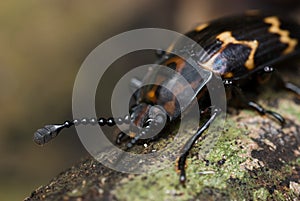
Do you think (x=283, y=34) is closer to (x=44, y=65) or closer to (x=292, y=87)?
(x=292, y=87)

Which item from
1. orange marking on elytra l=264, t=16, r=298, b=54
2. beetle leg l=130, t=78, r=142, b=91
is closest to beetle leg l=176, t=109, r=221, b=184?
beetle leg l=130, t=78, r=142, b=91

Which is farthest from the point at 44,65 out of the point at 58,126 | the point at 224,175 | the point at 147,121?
the point at 224,175

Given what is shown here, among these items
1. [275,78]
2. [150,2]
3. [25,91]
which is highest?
[150,2]

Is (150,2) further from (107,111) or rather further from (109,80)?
(107,111)

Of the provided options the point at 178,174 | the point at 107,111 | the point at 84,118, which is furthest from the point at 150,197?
the point at 107,111

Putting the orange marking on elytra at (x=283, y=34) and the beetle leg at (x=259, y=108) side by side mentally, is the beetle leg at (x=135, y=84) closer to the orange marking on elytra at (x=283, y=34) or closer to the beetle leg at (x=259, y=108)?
the beetle leg at (x=259, y=108)

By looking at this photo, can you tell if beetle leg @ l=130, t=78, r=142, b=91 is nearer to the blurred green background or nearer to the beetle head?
the beetle head
